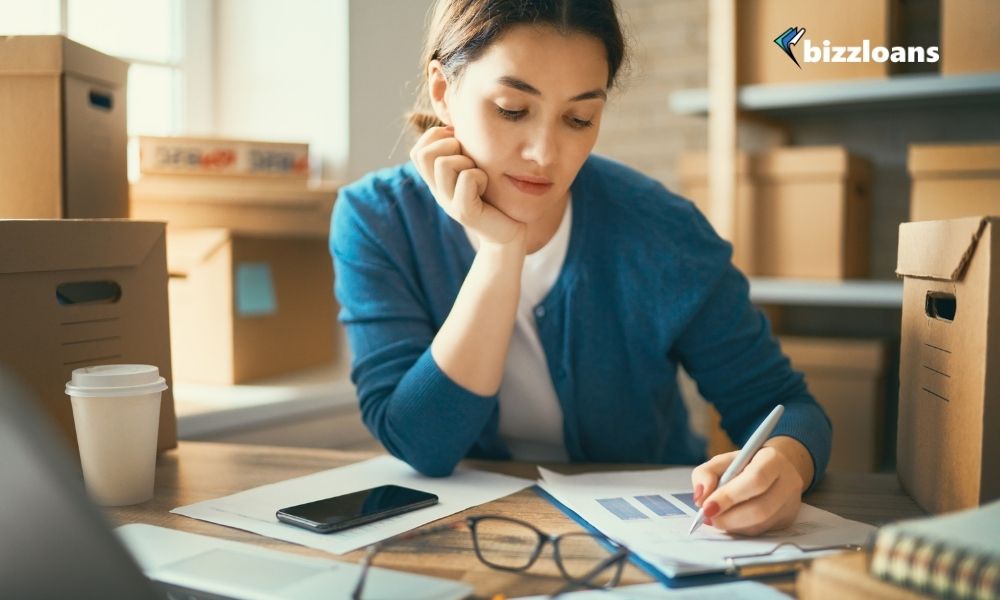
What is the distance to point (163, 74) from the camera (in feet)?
6.95

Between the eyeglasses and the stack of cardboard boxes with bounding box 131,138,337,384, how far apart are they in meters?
1.02

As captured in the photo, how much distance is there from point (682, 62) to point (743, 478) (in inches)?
71.5

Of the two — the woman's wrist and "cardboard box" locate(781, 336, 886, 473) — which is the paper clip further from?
"cardboard box" locate(781, 336, 886, 473)

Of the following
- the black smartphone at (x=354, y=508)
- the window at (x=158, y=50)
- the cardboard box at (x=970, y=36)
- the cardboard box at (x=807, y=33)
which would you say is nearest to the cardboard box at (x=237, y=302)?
the window at (x=158, y=50)

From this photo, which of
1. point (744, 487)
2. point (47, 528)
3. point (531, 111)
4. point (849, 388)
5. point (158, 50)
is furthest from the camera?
point (158, 50)

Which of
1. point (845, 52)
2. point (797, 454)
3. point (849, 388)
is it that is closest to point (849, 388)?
point (849, 388)

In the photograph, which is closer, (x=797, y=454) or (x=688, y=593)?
(x=688, y=593)

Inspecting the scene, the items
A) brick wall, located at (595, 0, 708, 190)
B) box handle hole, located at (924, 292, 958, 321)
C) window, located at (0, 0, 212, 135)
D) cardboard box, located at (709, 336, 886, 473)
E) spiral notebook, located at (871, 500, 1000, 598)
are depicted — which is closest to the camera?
spiral notebook, located at (871, 500, 1000, 598)

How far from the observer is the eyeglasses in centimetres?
67

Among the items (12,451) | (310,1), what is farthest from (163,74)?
(12,451)

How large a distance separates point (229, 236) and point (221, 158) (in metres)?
0.15

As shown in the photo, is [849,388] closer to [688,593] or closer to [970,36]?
[970,36]

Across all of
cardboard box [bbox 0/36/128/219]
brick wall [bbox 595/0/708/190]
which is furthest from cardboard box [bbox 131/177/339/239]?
brick wall [bbox 595/0/708/190]

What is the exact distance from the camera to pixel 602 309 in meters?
1.21
